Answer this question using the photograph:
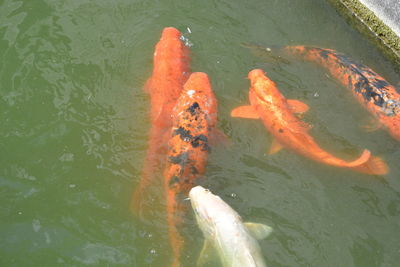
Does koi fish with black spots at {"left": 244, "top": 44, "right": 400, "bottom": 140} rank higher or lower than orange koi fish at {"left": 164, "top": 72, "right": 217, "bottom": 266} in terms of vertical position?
higher

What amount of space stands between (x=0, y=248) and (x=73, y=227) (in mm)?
708

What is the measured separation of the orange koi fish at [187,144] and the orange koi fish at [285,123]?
0.47 m

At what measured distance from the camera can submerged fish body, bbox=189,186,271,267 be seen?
12.9 ft

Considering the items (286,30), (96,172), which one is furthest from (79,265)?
(286,30)

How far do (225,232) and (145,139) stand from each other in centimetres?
165

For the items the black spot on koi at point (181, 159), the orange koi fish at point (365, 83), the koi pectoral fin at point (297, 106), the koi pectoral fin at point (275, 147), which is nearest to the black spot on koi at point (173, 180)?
the black spot on koi at point (181, 159)

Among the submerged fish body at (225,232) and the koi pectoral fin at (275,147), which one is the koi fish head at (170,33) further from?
the submerged fish body at (225,232)

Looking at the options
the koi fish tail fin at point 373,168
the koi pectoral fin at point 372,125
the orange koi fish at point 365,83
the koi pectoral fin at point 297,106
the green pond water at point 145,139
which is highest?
the orange koi fish at point 365,83

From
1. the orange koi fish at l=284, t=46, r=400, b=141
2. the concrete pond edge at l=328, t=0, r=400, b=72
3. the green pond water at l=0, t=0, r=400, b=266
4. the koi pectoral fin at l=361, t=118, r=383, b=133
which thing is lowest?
the green pond water at l=0, t=0, r=400, b=266

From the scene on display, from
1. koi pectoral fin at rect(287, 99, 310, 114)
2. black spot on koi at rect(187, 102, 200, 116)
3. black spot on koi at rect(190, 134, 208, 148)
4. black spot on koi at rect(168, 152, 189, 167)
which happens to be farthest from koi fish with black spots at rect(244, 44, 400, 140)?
black spot on koi at rect(168, 152, 189, 167)

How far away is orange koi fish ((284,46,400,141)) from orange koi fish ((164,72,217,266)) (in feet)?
5.71

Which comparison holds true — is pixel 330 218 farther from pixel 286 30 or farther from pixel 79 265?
pixel 286 30

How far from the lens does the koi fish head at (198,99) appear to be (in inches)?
207

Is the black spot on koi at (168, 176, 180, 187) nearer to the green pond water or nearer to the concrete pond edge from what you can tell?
the green pond water
